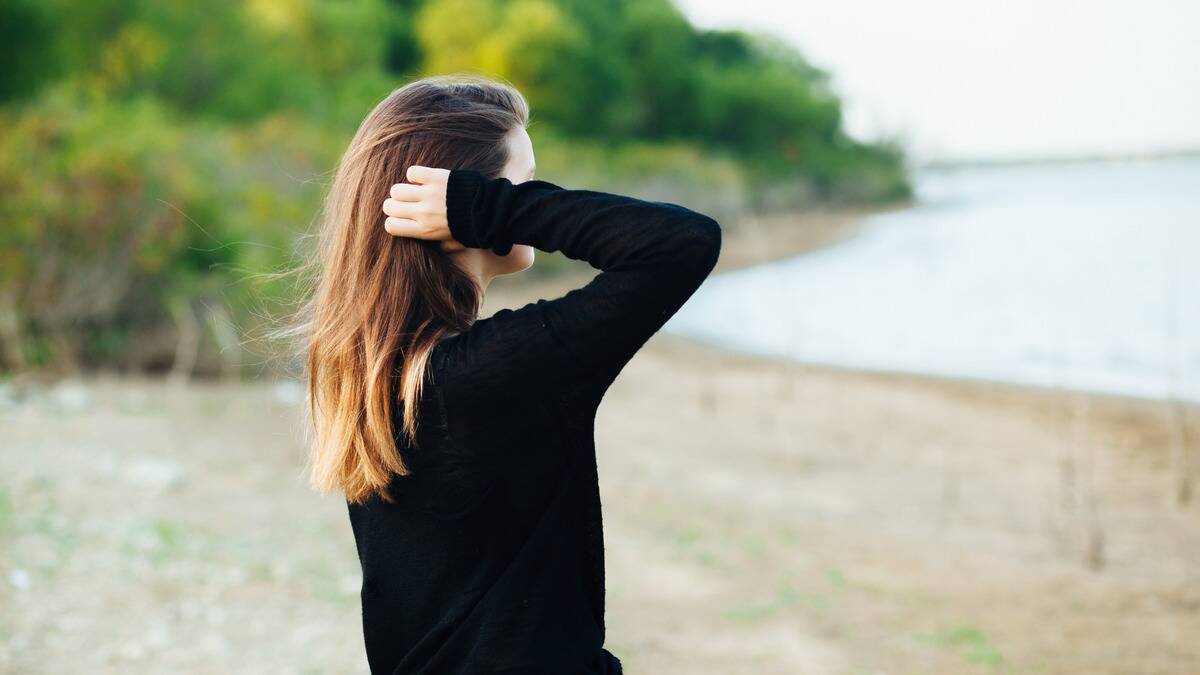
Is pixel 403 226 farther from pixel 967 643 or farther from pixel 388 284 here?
pixel 967 643

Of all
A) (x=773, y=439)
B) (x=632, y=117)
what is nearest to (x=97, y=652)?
(x=773, y=439)

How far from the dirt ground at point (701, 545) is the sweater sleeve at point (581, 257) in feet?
3.71

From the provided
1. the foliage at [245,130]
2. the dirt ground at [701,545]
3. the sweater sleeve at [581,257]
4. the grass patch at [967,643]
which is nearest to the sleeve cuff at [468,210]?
the sweater sleeve at [581,257]

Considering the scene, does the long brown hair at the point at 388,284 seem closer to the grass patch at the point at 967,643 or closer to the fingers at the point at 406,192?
the fingers at the point at 406,192

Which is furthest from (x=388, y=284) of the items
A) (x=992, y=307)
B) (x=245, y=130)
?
(x=992, y=307)

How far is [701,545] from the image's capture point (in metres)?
6.11

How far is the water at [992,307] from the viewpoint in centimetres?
1502

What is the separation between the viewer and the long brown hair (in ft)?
4.50

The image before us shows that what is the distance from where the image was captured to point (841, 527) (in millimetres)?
6867

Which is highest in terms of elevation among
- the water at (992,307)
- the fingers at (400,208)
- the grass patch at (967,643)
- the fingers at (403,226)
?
the water at (992,307)

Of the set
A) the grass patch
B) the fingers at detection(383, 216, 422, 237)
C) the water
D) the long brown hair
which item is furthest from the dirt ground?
the water

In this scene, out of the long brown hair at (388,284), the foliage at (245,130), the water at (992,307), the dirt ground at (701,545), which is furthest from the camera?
the water at (992,307)

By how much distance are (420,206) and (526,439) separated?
0.32 metres

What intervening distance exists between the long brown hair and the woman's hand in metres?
0.04
